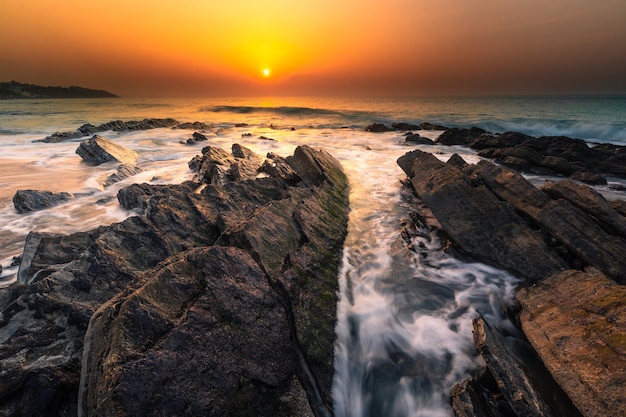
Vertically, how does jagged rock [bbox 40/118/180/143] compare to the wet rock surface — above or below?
above

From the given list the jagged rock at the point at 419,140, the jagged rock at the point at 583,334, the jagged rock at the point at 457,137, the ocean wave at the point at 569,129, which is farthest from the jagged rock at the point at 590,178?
the ocean wave at the point at 569,129

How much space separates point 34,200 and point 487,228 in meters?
14.6

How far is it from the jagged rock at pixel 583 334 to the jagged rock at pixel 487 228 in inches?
26.1

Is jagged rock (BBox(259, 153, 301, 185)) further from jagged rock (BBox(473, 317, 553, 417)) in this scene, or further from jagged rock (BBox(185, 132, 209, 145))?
jagged rock (BBox(185, 132, 209, 145))

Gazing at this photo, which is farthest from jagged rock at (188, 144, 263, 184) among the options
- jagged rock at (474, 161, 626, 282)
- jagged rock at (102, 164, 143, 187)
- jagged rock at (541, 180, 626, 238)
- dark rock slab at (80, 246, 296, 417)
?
jagged rock at (541, 180, 626, 238)

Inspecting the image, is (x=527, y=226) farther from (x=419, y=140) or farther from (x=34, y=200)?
(x=419, y=140)

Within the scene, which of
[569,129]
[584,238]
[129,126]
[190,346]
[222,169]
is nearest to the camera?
[190,346]

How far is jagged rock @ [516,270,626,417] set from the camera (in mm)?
3479

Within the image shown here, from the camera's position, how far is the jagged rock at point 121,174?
1312 centimetres

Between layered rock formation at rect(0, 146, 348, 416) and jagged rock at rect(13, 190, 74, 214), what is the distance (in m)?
4.77

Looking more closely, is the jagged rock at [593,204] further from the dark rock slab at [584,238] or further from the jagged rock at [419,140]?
the jagged rock at [419,140]

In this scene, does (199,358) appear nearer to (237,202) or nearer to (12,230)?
(237,202)

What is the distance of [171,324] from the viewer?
3594 millimetres

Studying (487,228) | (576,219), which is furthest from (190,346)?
(576,219)
